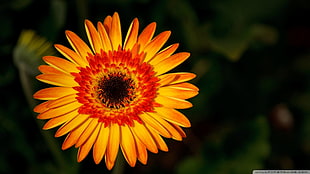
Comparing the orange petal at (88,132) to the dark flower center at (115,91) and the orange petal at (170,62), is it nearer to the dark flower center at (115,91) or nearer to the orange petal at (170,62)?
the dark flower center at (115,91)

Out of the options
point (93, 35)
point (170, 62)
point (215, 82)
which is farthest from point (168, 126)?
point (215, 82)

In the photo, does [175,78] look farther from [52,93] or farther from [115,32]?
[52,93]

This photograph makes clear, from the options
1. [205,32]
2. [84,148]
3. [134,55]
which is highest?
[205,32]

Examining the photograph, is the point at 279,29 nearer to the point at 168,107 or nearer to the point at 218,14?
the point at 218,14

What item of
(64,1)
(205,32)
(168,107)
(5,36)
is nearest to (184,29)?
(205,32)

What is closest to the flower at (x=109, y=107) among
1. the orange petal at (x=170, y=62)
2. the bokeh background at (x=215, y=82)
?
the orange petal at (x=170, y=62)

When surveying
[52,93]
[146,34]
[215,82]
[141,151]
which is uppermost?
[215,82]

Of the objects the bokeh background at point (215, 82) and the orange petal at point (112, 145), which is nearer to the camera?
the orange petal at point (112, 145)
